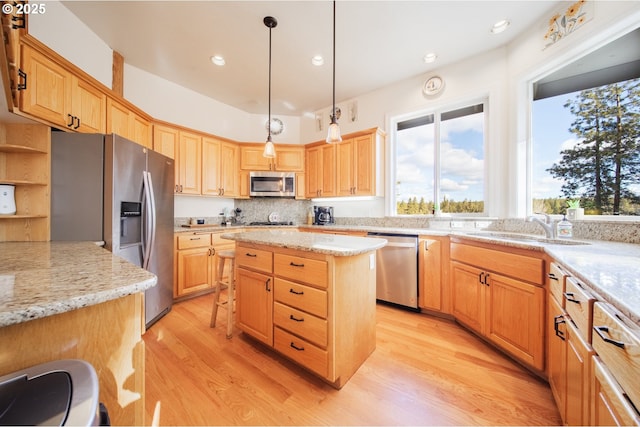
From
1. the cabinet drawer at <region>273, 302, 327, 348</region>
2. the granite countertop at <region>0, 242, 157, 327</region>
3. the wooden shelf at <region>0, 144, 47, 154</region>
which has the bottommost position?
the cabinet drawer at <region>273, 302, 327, 348</region>

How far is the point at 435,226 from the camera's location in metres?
2.81

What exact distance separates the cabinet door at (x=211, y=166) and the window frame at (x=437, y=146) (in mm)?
2598

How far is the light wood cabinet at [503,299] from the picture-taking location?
148 centimetres

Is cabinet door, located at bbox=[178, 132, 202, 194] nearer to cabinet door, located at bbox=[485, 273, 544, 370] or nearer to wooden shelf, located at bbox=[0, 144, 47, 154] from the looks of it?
wooden shelf, located at bbox=[0, 144, 47, 154]

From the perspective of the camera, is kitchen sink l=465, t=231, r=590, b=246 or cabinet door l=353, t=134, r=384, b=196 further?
cabinet door l=353, t=134, r=384, b=196

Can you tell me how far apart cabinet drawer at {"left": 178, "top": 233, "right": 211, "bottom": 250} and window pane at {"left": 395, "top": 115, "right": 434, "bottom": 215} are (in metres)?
2.72

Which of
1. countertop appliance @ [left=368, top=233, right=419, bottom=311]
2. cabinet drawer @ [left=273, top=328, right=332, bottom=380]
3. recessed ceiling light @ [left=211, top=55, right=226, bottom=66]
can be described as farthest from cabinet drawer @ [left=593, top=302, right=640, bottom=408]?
recessed ceiling light @ [left=211, top=55, right=226, bottom=66]

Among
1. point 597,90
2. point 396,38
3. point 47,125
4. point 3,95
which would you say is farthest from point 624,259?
point 47,125

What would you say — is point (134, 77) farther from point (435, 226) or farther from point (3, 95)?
point (435, 226)

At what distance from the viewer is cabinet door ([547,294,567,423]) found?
42.9 inches

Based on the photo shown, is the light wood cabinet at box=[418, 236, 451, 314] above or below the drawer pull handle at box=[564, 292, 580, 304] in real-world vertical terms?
below

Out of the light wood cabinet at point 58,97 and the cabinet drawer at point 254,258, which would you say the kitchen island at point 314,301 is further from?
the light wood cabinet at point 58,97

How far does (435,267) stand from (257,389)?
6.44 feet

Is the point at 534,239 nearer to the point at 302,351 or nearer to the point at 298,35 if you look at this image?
the point at 302,351
